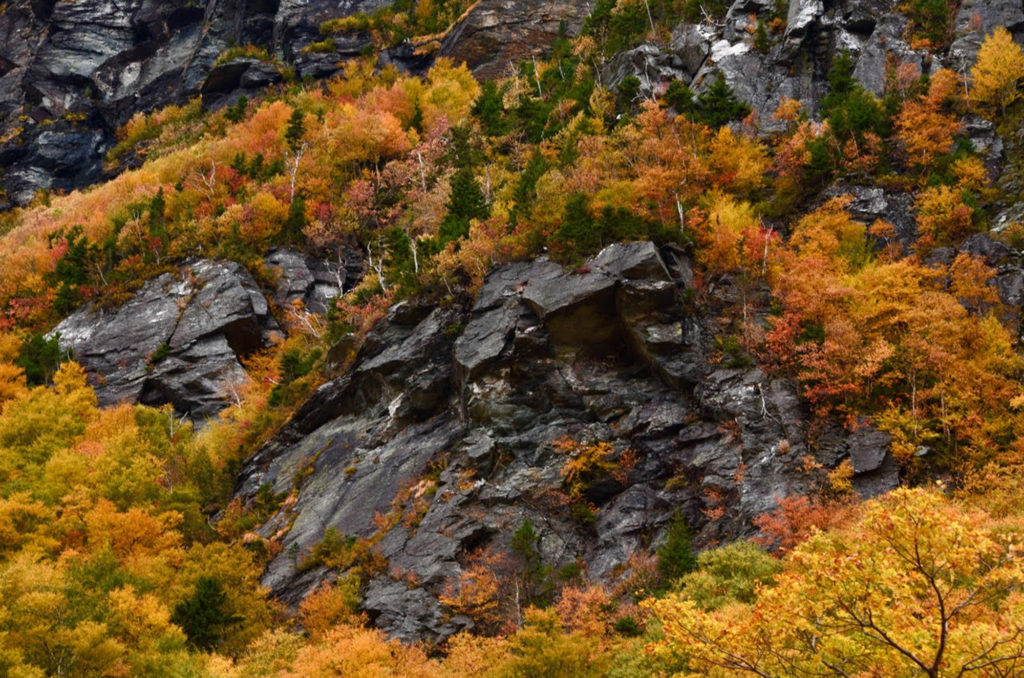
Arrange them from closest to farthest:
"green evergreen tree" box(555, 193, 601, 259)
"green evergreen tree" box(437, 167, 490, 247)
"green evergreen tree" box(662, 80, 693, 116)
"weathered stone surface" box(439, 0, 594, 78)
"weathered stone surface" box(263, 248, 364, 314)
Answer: "green evergreen tree" box(555, 193, 601, 259)
"green evergreen tree" box(437, 167, 490, 247)
"green evergreen tree" box(662, 80, 693, 116)
"weathered stone surface" box(263, 248, 364, 314)
"weathered stone surface" box(439, 0, 594, 78)

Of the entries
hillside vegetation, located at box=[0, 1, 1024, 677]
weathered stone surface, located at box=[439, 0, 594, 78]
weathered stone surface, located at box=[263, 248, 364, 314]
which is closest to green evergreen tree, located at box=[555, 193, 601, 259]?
hillside vegetation, located at box=[0, 1, 1024, 677]

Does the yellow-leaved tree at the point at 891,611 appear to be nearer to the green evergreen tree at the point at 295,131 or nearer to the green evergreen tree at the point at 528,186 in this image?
the green evergreen tree at the point at 528,186

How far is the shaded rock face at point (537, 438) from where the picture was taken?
30.3 m

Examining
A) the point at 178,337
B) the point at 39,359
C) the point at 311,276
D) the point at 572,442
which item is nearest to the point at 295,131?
the point at 311,276

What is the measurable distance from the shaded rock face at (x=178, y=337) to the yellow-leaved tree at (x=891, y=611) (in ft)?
145

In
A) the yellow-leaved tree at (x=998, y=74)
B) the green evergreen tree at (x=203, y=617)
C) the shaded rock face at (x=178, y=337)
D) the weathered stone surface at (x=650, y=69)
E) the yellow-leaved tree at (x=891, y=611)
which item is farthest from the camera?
the weathered stone surface at (x=650, y=69)

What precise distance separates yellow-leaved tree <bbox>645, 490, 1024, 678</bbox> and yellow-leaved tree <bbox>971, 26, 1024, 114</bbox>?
38159 mm

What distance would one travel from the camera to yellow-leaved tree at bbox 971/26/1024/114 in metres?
41.8

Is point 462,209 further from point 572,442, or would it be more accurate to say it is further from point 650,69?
point 572,442

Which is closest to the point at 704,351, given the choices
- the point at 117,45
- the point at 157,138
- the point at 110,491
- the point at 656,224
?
the point at 656,224

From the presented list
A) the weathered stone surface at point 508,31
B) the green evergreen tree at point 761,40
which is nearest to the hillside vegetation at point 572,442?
the green evergreen tree at point 761,40

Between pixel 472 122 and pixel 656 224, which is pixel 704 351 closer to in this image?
pixel 656 224

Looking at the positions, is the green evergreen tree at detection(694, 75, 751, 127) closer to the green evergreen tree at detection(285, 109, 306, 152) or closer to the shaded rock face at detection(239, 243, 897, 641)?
the shaded rock face at detection(239, 243, 897, 641)

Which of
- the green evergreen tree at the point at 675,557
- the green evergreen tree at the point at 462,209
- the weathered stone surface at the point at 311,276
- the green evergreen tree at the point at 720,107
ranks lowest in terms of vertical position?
the weathered stone surface at the point at 311,276
